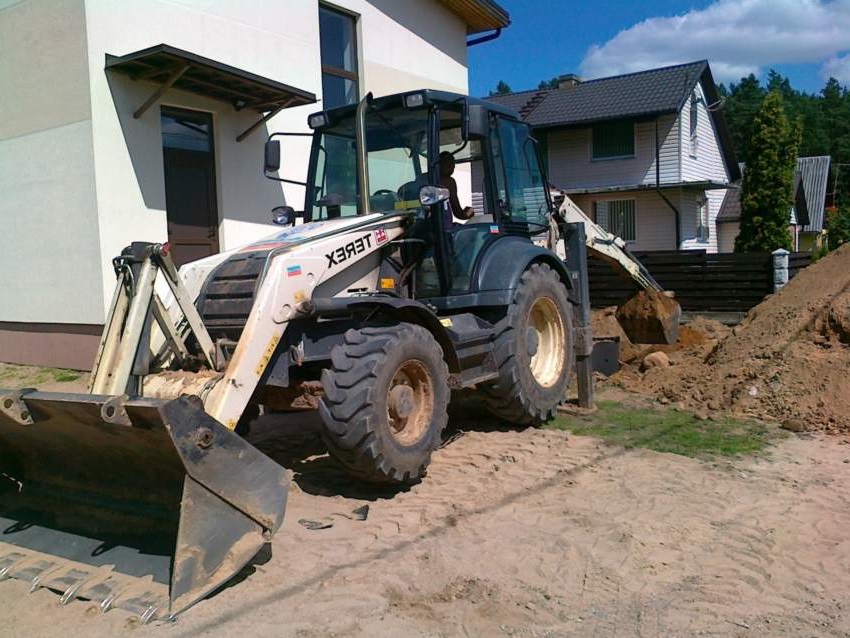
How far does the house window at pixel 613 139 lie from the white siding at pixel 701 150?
1.64 metres

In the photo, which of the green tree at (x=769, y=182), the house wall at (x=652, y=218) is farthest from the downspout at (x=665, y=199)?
the green tree at (x=769, y=182)

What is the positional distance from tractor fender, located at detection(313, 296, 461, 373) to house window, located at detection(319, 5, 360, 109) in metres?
8.24

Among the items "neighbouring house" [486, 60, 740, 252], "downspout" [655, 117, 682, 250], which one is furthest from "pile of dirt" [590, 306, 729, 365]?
"neighbouring house" [486, 60, 740, 252]

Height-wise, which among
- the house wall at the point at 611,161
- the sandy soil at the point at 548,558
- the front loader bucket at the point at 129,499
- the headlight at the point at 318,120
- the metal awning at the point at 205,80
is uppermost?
the house wall at the point at 611,161

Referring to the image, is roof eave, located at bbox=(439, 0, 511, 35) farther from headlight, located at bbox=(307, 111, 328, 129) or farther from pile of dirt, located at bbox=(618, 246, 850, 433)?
headlight, located at bbox=(307, 111, 328, 129)

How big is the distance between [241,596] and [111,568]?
0.71 meters

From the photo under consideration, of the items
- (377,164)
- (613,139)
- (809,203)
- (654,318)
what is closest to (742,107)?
(809,203)

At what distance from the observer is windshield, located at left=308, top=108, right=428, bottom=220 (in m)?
6.32

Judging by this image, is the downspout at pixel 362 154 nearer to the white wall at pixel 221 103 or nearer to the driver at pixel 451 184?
the driver at pixel 451 184

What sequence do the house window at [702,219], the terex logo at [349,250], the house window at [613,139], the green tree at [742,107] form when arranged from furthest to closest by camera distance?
the green tree at [742,107] → the house window at [702,219] → the house window at [613,139] → the terex logo at [349,250]

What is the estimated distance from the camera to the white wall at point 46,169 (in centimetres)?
945

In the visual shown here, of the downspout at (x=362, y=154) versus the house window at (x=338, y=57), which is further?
the house window at (x=338, y=57)

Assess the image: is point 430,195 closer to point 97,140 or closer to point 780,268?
point 97,140

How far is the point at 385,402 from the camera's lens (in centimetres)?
492
